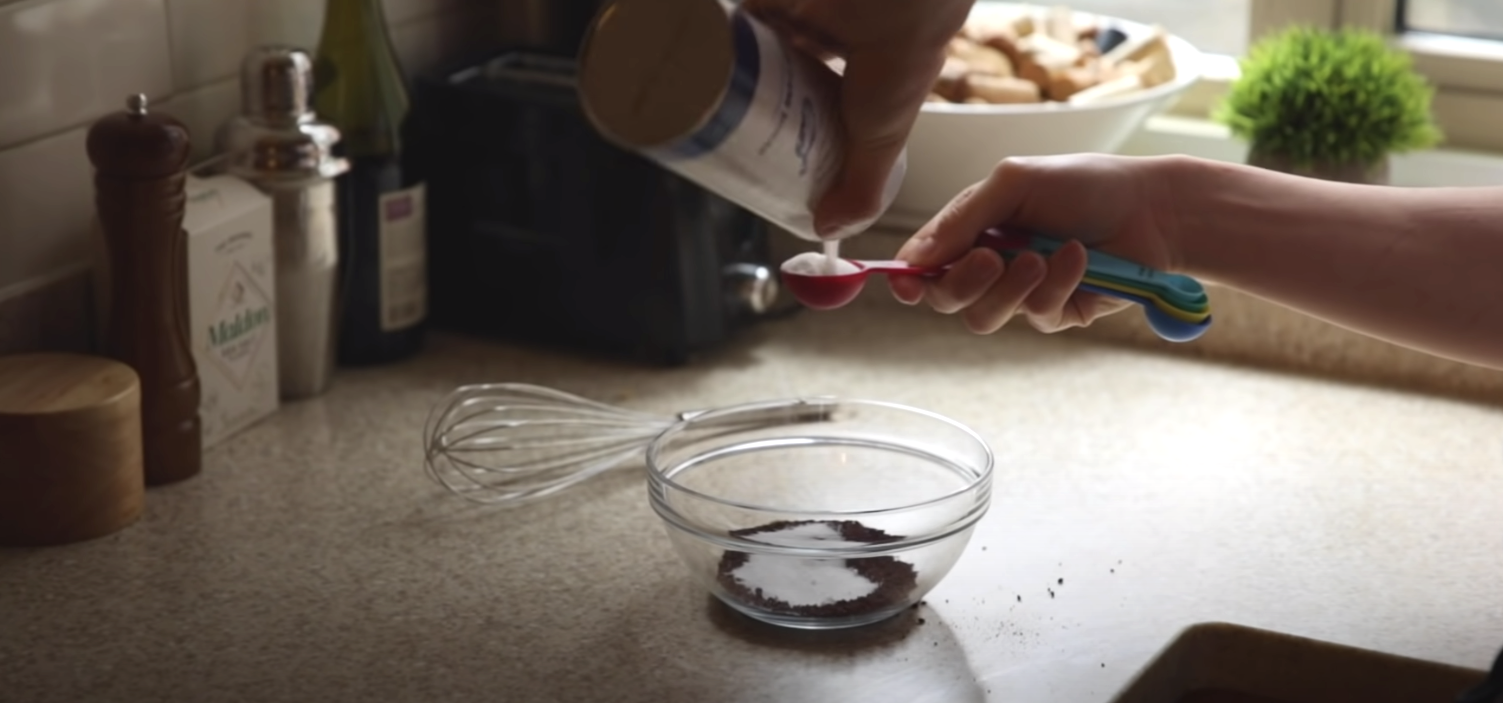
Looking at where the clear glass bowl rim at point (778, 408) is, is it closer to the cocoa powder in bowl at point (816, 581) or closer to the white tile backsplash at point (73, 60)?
the cocoa powder in bowl at point (816, 581)

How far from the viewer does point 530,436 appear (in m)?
1.25

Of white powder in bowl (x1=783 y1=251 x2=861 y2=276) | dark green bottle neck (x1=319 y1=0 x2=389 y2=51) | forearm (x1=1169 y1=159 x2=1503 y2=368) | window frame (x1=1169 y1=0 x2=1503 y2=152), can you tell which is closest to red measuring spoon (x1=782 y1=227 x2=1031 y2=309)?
white powder in bowl (x1=783 y1=251 x2=861 y2=276)

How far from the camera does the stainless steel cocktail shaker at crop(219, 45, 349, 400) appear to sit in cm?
122

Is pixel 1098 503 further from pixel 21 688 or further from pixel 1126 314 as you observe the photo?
pixel 21 688

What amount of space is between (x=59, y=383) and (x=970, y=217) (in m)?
0.52

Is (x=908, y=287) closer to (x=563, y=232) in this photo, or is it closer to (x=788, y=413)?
(x=788, y=413)

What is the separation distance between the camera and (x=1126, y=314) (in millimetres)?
1451

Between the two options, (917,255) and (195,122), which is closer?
(917,255)

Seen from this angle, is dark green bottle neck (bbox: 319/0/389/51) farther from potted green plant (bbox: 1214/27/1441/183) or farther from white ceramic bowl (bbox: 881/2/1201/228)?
potted green plant (bbox: 1214/27/1441/183)

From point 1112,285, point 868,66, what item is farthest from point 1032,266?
point 868,66

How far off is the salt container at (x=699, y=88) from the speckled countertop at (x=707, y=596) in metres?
0.28

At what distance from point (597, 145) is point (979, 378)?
326 millimetres

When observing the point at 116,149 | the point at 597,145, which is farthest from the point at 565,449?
the point at 116,149

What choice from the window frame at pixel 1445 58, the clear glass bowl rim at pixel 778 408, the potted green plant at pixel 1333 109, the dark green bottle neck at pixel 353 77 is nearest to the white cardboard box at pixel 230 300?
the dark green bottle neck at pixel 353 77
